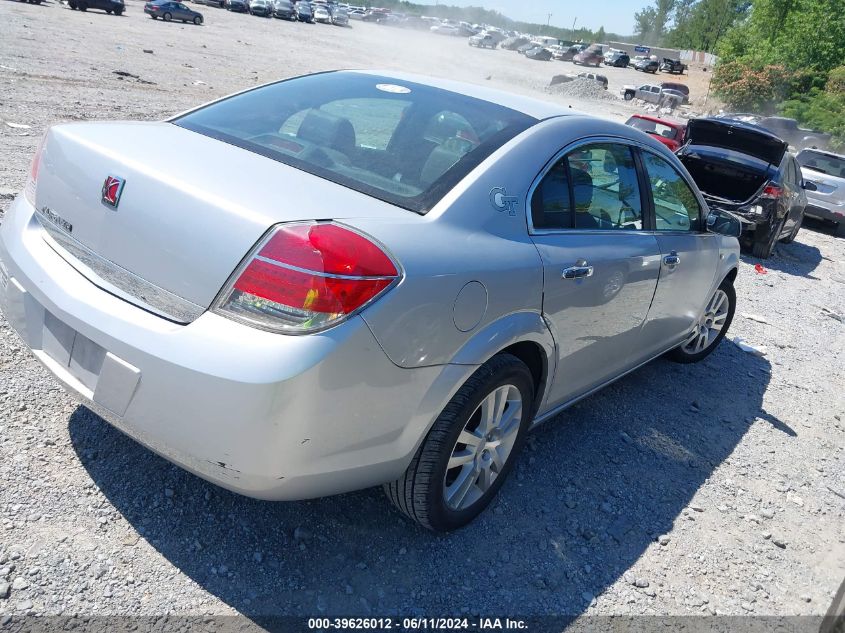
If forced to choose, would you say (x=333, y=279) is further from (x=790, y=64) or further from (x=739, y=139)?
(x=790, y=64)

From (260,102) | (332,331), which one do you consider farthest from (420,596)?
(260,102)

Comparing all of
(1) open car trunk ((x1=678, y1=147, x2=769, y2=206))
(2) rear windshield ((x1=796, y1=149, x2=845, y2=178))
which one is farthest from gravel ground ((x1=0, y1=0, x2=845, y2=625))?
(2) rear windshield ((x1=796, y1=149, x2=845, y2=178))

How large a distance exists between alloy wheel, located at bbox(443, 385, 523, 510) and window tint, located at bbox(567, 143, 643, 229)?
94 cm

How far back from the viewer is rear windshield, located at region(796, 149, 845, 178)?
14.6m

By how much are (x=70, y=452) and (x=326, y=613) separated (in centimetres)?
139

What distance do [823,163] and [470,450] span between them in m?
15.1

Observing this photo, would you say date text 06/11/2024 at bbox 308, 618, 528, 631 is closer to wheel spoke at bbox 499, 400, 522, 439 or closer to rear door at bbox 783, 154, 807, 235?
wheel spoke at bbox 499, 400, 522, 439

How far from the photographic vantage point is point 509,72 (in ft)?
153

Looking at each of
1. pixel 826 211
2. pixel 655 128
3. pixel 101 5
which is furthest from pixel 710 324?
pixel 101 5

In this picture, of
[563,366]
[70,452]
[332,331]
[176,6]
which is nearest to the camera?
[332,331]

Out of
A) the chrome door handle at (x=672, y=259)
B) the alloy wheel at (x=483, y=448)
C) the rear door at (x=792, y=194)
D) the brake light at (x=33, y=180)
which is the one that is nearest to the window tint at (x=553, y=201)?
the alloy wheel at (x=483, y=448)

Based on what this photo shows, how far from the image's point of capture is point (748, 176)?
9891 millimetres

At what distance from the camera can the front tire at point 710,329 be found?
209 inches

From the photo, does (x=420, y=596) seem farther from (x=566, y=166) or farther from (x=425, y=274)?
(x=566, y=166)
